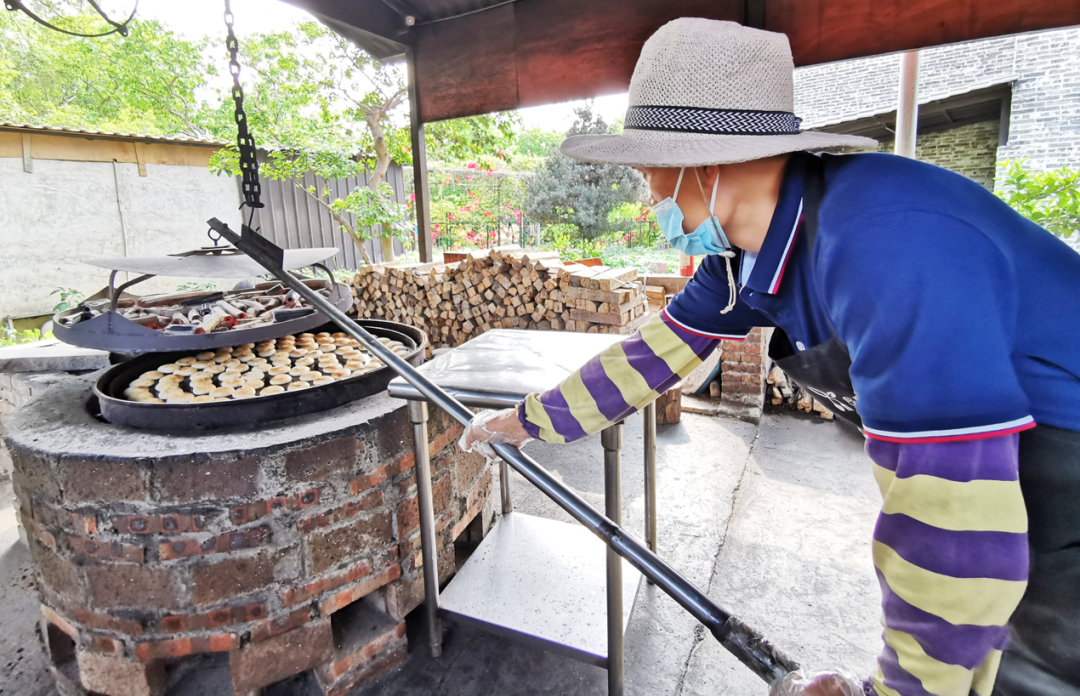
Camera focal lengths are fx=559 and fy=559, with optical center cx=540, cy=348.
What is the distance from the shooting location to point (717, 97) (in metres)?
1.03

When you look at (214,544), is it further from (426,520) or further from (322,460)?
(426,520)

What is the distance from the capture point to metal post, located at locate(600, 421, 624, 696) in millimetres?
1782

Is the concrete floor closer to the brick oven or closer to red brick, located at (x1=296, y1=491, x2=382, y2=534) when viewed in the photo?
the brick oven

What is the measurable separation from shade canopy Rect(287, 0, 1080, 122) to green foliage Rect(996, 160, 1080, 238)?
2.11 m

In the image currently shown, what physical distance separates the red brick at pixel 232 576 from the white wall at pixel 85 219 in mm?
8225

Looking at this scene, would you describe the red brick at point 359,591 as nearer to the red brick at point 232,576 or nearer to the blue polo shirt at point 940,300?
the red brick at point 232,576

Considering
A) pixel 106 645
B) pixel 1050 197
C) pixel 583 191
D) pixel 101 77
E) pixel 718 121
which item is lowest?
pixel 106 645

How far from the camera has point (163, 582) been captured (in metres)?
1.81

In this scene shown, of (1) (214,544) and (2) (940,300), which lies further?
(1) (214,544)

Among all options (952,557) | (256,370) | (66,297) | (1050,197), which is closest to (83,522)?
(256,370)

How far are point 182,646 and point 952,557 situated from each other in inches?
86.3

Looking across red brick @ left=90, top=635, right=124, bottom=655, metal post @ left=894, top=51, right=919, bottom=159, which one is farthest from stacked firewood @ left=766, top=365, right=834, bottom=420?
red brick @ left=90, top=635, right=124, bottom=655

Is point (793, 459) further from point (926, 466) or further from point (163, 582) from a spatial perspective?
point (163, 582)

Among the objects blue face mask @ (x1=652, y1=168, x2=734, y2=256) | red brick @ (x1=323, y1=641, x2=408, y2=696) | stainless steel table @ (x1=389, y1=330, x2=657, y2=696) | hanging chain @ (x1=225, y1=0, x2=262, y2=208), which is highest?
hanging chain @ (x1=225, y1=0, x2=262, y2=208)
